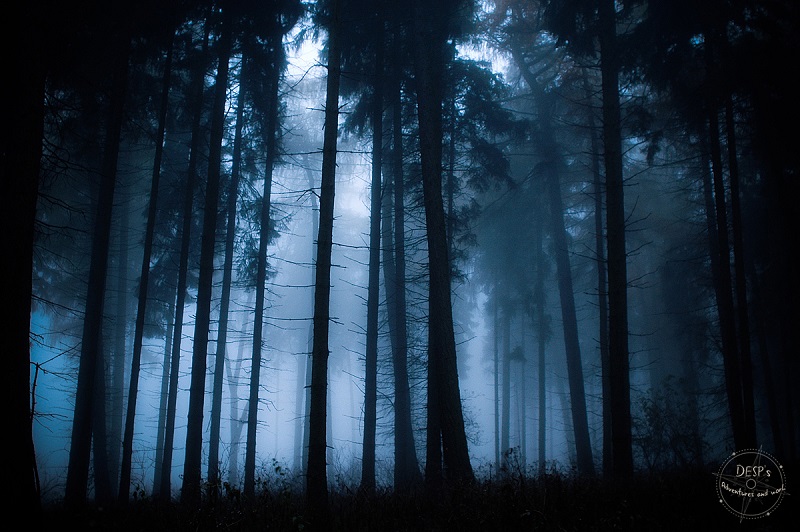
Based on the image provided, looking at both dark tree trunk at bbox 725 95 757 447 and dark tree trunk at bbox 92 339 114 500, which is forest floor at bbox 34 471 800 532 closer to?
dark tree trunk at bbox 725 95 757 447

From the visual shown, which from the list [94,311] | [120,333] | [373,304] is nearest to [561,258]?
[373,304]

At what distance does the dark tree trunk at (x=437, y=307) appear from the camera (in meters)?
7.45

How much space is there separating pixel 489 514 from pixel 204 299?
26.4 feet

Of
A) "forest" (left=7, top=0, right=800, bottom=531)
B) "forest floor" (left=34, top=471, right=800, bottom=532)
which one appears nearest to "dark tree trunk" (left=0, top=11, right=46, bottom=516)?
"forest" (left=7, top=0, right=800, bottom=531)

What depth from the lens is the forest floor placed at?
15.0 ft

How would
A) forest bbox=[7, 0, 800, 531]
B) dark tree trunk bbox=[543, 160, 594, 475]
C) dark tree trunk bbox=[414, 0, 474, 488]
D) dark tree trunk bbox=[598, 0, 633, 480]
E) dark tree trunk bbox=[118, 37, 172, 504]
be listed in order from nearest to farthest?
forest bbox=[7, 0, 800, 531], dark tree trunk bbox=[414, 0, 474, 488], dark tree trunk bbox=[598, 0, 633, 480], dark tree trunk bbox=[118, 37, 172, 504], dark tree trunk bbox=[543, 160, 594, 475]

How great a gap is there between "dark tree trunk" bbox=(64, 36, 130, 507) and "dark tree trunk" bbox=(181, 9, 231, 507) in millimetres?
2192

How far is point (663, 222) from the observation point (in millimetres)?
20266

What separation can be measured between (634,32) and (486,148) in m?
4.72

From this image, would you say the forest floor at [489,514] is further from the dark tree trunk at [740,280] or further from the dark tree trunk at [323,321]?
the dark tree trunk at [740,280]

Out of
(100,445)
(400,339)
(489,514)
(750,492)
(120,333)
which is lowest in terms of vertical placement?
(100,445)

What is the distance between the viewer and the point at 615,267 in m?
A: 8.78

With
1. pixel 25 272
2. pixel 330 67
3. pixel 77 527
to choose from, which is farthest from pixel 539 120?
pixel 77 527

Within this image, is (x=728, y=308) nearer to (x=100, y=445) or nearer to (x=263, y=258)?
(x=263, y=258)
